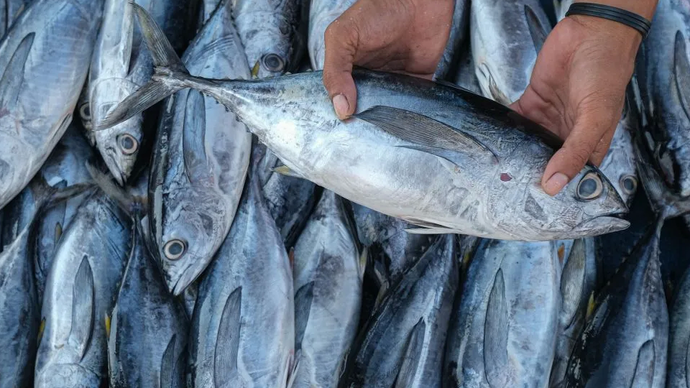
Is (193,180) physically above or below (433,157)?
below

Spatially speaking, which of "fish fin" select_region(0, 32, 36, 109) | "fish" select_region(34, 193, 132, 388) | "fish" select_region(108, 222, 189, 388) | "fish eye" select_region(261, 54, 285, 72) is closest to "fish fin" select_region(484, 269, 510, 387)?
"fish" select_region(108, 222, 189, 388)

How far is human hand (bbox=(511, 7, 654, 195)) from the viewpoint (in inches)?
55.6

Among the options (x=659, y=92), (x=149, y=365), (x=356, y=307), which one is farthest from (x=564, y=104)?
(x=149, y=365)

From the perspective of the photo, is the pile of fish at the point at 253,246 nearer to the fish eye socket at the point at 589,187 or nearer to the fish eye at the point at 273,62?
the fish eye at the point at 273,62

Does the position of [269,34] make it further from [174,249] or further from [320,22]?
[174,249]

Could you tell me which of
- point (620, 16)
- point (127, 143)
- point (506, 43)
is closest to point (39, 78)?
point (127, 143)

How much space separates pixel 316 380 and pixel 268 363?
21 centimetres

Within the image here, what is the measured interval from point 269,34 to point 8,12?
116 cm

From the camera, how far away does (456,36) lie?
249cm

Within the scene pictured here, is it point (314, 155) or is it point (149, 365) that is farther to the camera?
point (149, 365)

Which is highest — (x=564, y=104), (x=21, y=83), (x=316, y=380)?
(x=21, y=83)

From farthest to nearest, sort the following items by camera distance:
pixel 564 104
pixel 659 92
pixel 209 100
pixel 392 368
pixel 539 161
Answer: pixel 659 92 → pixel 209 100 → pixel 392 368 → pixel 564 104 → pixel 539 161

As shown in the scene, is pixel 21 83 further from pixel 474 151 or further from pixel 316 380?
pixel 474 151

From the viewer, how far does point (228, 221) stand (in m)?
2.11
